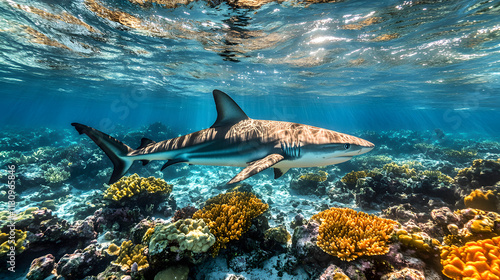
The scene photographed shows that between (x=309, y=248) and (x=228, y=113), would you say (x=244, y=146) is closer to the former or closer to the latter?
(x=228, y=113)

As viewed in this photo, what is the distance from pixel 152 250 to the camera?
12.0 ft

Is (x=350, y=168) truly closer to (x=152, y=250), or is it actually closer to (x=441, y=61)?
(x=441, y=61)

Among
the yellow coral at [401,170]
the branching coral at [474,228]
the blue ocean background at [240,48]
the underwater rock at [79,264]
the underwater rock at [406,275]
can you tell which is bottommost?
the yellow coral at [401,170]

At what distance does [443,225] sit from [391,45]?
13753 millimetres

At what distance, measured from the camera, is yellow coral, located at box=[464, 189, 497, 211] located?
4.77 m

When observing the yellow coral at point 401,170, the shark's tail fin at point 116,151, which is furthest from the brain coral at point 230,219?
the yellow coral at point 401,170

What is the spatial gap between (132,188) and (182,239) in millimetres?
4631

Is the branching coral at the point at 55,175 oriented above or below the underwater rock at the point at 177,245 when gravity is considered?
below

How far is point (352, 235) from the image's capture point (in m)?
3.70

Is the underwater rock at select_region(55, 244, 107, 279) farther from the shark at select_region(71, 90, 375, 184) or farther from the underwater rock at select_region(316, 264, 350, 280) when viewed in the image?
the underwater rock at select_region(316, 264, 350, 280)

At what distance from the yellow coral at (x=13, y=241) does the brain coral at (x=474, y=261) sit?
894cm

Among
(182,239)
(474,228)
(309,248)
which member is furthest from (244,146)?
(474,228)

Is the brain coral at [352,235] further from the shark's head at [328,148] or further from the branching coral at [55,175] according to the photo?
the branching coral at [55,175]

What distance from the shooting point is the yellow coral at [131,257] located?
3.96 meters
